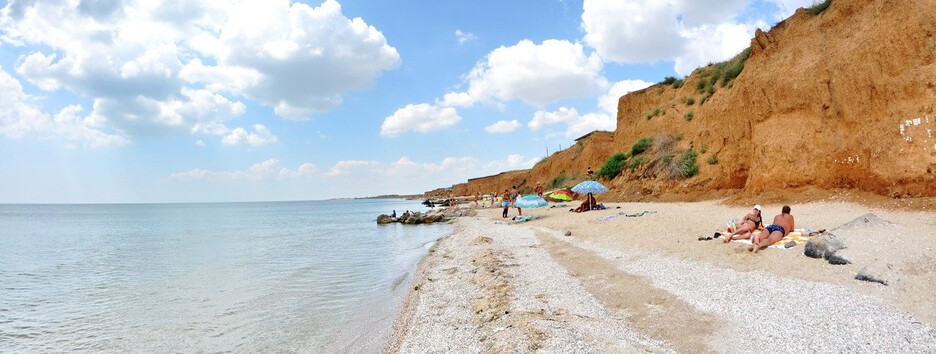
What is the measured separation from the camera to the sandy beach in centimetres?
452

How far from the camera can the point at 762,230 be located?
8.35m

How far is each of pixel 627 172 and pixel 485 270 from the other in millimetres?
19403

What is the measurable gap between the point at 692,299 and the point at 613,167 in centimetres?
2323

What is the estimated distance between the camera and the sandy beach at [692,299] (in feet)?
14.8

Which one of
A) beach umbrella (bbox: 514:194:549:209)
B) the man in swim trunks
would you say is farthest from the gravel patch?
beach umbrella (bbox: 514:194:549:209)

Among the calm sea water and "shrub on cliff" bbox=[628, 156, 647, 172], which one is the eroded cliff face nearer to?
"shrub on cliff" bbox=[628, 156, 647, 172]

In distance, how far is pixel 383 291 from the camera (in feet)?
32.7

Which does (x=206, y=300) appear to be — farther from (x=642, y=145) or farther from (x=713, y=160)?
(x=642, y=145)

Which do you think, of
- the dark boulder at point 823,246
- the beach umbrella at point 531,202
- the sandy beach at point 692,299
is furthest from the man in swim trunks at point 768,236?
the beach umbrella at point 531,202

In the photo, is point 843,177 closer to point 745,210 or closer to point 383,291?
point 745,210

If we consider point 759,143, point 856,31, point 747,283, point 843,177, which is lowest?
point 747,283

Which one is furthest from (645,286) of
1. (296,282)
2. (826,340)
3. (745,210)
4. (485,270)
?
(745,210)

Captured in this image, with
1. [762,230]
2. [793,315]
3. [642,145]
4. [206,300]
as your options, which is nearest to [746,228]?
[762,230]

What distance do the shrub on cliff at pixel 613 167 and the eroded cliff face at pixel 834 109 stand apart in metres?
6.02
